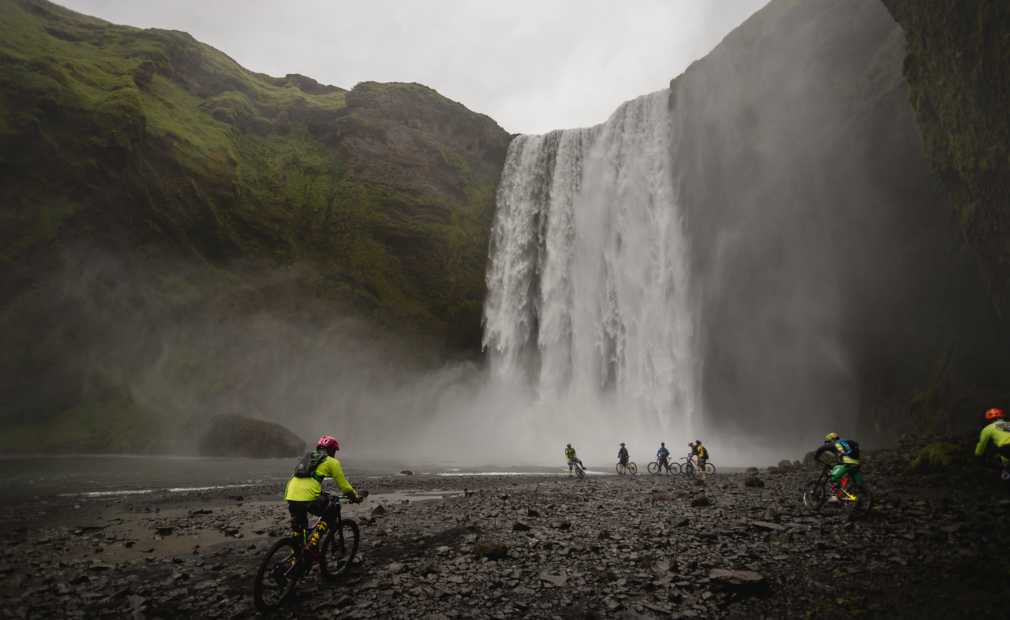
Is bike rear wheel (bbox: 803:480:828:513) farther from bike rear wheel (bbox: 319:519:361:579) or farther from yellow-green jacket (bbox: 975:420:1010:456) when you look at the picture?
bike rear wheel (bbox: 319:519:361:579)

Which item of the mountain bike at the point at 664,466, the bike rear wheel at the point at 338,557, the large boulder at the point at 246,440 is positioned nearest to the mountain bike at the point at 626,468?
the mountain bike at the point at 664,466

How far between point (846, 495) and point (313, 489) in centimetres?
1015

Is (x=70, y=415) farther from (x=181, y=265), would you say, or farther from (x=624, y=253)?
(x=624, y=253)

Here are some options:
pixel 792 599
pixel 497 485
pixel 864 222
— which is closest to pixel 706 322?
pixel 864 222

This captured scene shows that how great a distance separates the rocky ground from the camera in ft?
20.6

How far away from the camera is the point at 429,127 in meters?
60.7

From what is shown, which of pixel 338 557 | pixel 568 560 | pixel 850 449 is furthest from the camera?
pixel 850 449

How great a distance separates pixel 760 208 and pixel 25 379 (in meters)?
58.2

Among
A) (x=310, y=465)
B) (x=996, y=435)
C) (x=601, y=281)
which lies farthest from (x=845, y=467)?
(x=601, y=281)

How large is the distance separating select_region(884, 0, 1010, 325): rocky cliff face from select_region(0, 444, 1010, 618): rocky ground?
36.0ft

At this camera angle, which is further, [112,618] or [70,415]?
[70,415]

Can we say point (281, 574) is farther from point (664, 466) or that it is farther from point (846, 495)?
point (664, 466)

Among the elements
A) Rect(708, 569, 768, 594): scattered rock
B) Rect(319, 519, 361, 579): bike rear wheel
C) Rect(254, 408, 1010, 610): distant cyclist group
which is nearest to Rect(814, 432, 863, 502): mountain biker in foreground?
Rect(254, 408, 1010, 610): distant cyclist group

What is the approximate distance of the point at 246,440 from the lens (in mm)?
37312
